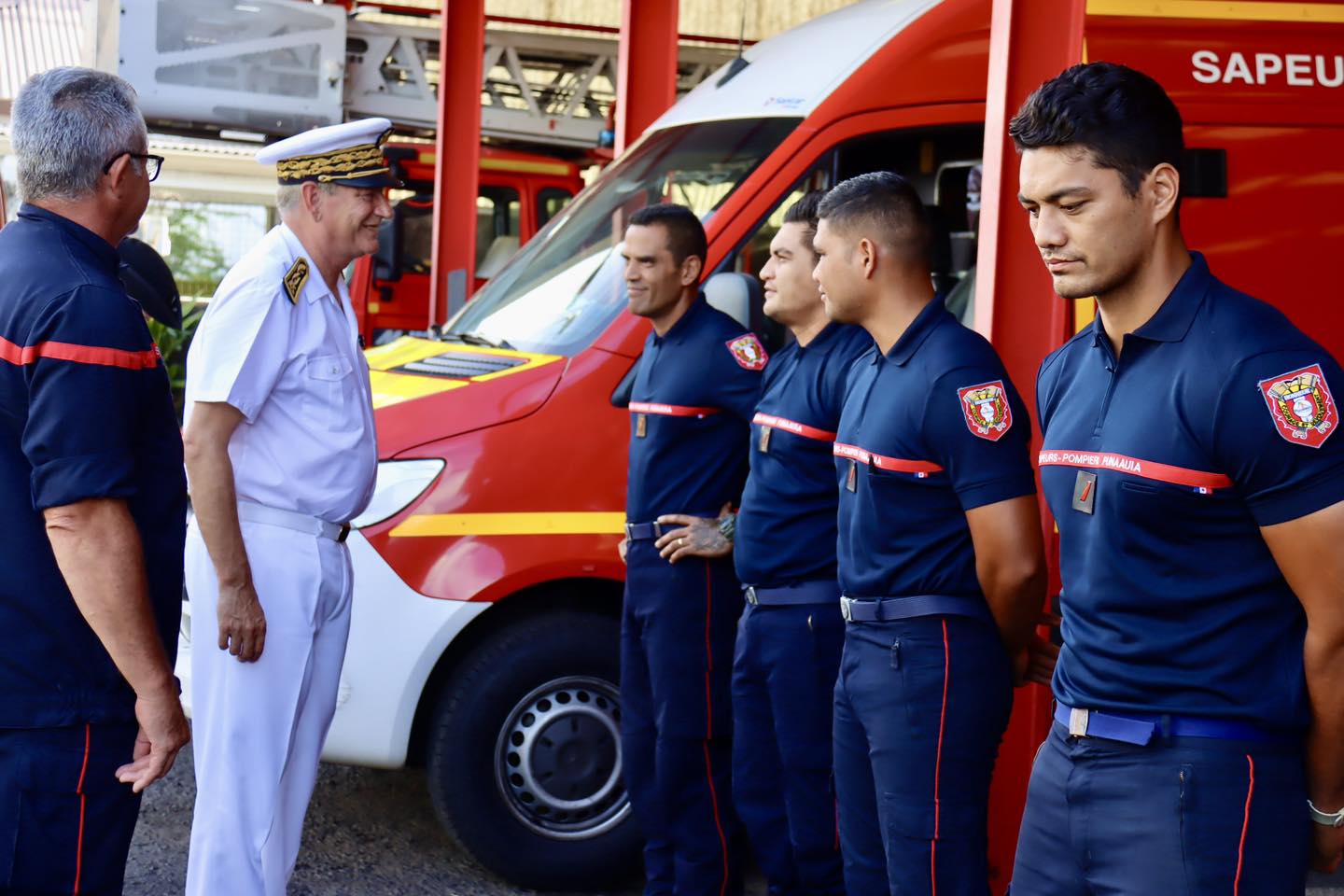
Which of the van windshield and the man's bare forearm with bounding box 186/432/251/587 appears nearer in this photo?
the man's bare forearm with bounding box 186/432/251/587

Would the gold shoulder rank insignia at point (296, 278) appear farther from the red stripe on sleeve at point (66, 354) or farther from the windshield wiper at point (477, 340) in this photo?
the windshield wiper at point (477, 340)

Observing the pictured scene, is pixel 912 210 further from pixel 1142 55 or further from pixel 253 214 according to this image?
pixel 253 214

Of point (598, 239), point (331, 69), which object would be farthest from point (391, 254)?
point (598, 239)

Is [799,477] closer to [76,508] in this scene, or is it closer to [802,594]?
[802,594]

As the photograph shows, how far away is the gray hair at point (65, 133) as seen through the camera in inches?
105

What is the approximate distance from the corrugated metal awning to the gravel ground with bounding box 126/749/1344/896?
5.51m

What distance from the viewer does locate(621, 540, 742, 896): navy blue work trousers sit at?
430 centimetres

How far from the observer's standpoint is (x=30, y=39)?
32.6ft

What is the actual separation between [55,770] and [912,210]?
6.84 ft

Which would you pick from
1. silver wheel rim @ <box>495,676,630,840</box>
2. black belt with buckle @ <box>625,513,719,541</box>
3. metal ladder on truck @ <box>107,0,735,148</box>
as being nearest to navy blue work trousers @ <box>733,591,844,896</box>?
black belt with buckle @ <box>625,513,719,541</box>

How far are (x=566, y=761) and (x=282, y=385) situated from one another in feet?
5.64

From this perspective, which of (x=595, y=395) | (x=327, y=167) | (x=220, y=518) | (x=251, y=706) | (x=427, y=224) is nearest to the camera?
(x=220, y=518)

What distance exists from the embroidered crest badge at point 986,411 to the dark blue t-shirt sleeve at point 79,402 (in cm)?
156

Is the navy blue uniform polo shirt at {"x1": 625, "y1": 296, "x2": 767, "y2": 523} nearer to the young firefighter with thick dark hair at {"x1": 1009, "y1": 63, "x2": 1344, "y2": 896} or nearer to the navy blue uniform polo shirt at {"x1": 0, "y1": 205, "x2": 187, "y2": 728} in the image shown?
the navy blue uniform polo shirt at {"x1": 0, "y1": 205, "x2": 187, "y2": 728}
